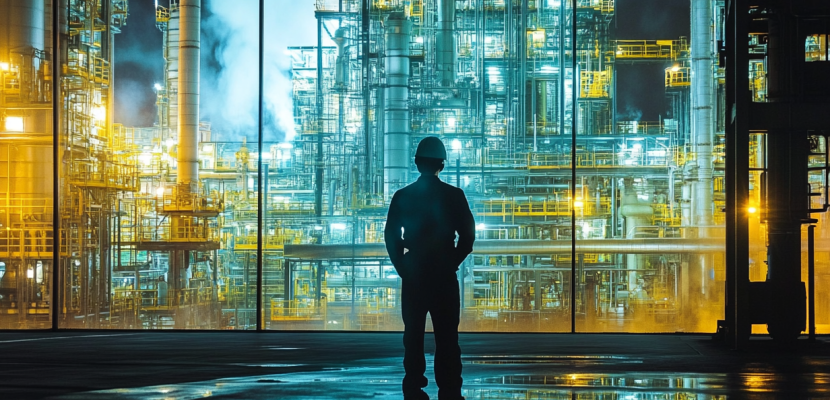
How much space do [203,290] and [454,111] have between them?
760cm

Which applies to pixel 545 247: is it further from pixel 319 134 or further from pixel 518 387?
pixel 518 387

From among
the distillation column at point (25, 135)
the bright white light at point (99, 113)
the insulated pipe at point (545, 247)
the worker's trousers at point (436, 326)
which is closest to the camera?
the worker's trousers at point (436, 326)

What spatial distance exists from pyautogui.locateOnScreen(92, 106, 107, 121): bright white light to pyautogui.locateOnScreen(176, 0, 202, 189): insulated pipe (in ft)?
4.47

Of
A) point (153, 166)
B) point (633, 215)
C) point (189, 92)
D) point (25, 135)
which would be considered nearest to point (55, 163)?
point (25, 135)

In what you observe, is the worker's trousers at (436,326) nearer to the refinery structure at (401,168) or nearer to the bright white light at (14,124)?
the bright white light at (14,124)

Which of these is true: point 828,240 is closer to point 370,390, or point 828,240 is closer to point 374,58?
point 374,58

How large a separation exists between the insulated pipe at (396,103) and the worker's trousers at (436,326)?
1075 cm

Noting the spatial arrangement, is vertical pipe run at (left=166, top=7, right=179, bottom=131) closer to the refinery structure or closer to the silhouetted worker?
the refinery structure

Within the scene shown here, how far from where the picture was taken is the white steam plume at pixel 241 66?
50.9 feet

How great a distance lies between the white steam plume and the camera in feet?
50.9

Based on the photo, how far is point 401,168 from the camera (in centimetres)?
1310

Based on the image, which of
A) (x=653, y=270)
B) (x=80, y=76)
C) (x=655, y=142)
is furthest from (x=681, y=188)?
(x=80, y=76)

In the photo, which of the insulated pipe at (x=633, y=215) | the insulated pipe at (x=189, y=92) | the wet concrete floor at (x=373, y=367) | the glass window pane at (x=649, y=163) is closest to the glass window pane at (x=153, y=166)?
the insulated pipe at (x=189, y=92)

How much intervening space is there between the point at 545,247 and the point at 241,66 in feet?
30.5
